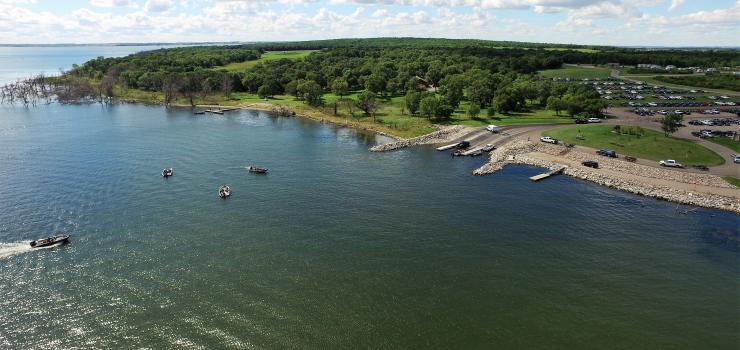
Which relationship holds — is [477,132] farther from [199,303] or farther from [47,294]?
[47,294]

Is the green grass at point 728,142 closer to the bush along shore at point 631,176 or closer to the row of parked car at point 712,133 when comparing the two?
the row of parked car at point 712,133

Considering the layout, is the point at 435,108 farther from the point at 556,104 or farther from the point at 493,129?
the point at 556,104

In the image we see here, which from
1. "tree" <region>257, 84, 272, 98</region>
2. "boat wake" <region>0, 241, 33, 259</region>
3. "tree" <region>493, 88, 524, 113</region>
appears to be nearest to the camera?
"boat wake" <region>0, 241, 33, 259</region>

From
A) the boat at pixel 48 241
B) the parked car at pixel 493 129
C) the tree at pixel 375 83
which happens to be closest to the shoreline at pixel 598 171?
the parked car at pixel 493 129

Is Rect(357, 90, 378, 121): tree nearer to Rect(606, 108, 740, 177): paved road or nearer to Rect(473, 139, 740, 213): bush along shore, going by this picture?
Rect(473, 139, 740, 213): bush along shore

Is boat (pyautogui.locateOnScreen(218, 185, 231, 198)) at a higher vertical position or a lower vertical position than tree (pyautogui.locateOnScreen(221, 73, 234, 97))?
lower

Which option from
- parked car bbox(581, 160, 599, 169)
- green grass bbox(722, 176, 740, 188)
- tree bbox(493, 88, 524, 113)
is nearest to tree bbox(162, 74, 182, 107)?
tree bbox(493, 88, 524, 113)
